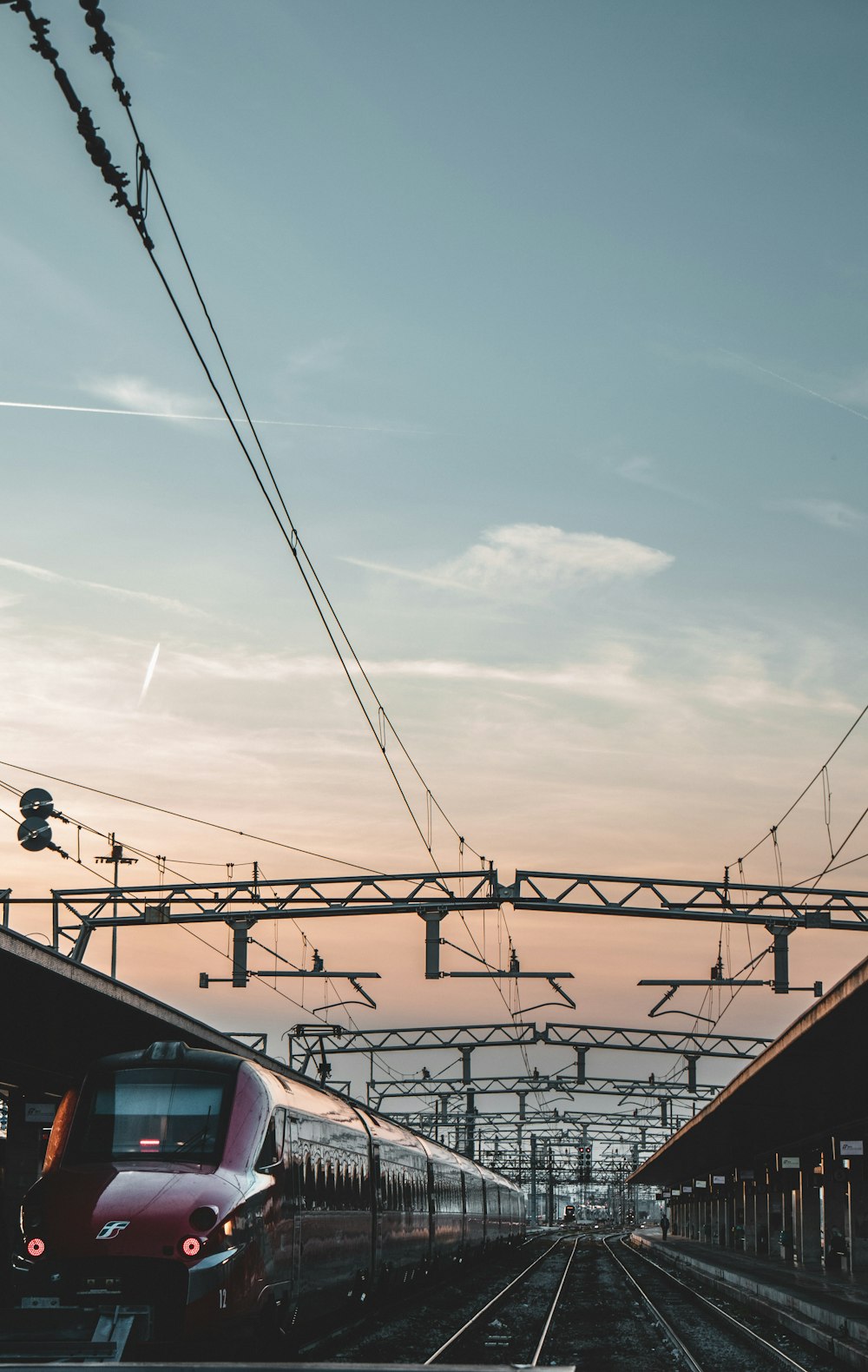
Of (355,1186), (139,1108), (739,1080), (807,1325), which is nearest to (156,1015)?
(355,1186)

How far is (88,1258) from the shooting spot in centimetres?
1320

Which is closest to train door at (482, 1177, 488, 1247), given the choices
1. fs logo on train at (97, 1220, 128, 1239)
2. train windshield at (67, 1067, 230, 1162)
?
train windshield at (67, 1067, 230, 1162)

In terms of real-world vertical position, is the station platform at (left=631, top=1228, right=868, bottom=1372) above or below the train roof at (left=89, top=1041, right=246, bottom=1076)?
below

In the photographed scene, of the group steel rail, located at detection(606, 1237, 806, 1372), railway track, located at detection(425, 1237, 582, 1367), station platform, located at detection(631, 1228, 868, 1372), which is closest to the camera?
railway track, located at detection(425, 1237, 582, 1367)

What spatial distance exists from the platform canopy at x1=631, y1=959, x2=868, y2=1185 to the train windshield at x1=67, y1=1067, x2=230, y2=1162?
28.2ft

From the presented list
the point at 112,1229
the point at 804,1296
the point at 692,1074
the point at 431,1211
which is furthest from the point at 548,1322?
the point at 692,1074

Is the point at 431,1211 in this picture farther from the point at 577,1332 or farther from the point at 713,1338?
the point at 713,1338

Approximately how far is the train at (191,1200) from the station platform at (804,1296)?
24.3 feet

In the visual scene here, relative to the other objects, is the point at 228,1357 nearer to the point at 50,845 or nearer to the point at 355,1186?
the point at 355,1186

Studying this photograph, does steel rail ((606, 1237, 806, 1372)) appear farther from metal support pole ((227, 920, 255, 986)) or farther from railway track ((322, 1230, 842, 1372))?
metal support pole ((227, 920, 255, 986))

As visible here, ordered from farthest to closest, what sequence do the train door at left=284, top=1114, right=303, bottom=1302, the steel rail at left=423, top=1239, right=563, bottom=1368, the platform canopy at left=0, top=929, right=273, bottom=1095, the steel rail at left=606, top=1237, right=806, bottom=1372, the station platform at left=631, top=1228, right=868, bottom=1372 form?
the station platform at left=631, top=1228, right=868, bottom=1372 < the steel rail at left=606, top=1237, right=806, bottom=1372 < the steel rail at left=423, top=1239, right=563, bottom=1368 < the platform canopy at left=0, top=929, right=273, bottom=1095 < the train door at left=284, top=1114, right=303, bottom=1302

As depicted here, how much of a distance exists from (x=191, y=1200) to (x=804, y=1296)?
20336 mm

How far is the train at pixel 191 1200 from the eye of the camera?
13.1 m

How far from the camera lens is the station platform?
21.6 meters
